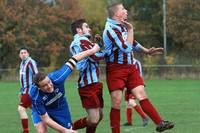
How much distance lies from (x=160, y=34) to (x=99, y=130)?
151 feet

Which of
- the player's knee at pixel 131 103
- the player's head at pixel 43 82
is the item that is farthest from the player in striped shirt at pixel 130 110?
the player's head at pixel 43 82

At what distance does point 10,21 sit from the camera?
47688mm

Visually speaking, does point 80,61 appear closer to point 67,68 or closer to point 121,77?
point 121,77

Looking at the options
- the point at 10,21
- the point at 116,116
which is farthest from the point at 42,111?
the point at 10,21

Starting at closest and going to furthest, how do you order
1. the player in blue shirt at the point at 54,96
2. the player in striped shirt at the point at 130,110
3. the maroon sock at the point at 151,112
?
the player in blue shirt at the point at 54,96 < the maroon sock at the point at 151,112 < the player in striped shirt at the point at 130,110

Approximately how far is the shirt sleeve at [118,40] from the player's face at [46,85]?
4.94 ft

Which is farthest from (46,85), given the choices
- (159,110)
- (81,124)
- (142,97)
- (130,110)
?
(159,110)

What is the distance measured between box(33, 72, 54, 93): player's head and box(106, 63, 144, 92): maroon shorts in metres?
1.46

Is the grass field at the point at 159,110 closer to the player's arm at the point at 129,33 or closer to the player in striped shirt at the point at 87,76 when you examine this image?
the player in striped shirt at the point at 87,76

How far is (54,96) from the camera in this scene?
353 inches

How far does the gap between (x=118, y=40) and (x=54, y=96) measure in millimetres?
1402

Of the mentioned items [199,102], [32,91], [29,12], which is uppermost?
[29,12]

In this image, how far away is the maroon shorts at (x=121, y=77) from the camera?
972cm

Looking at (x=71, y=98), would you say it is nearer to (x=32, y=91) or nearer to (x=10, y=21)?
(x=32, y=91)
